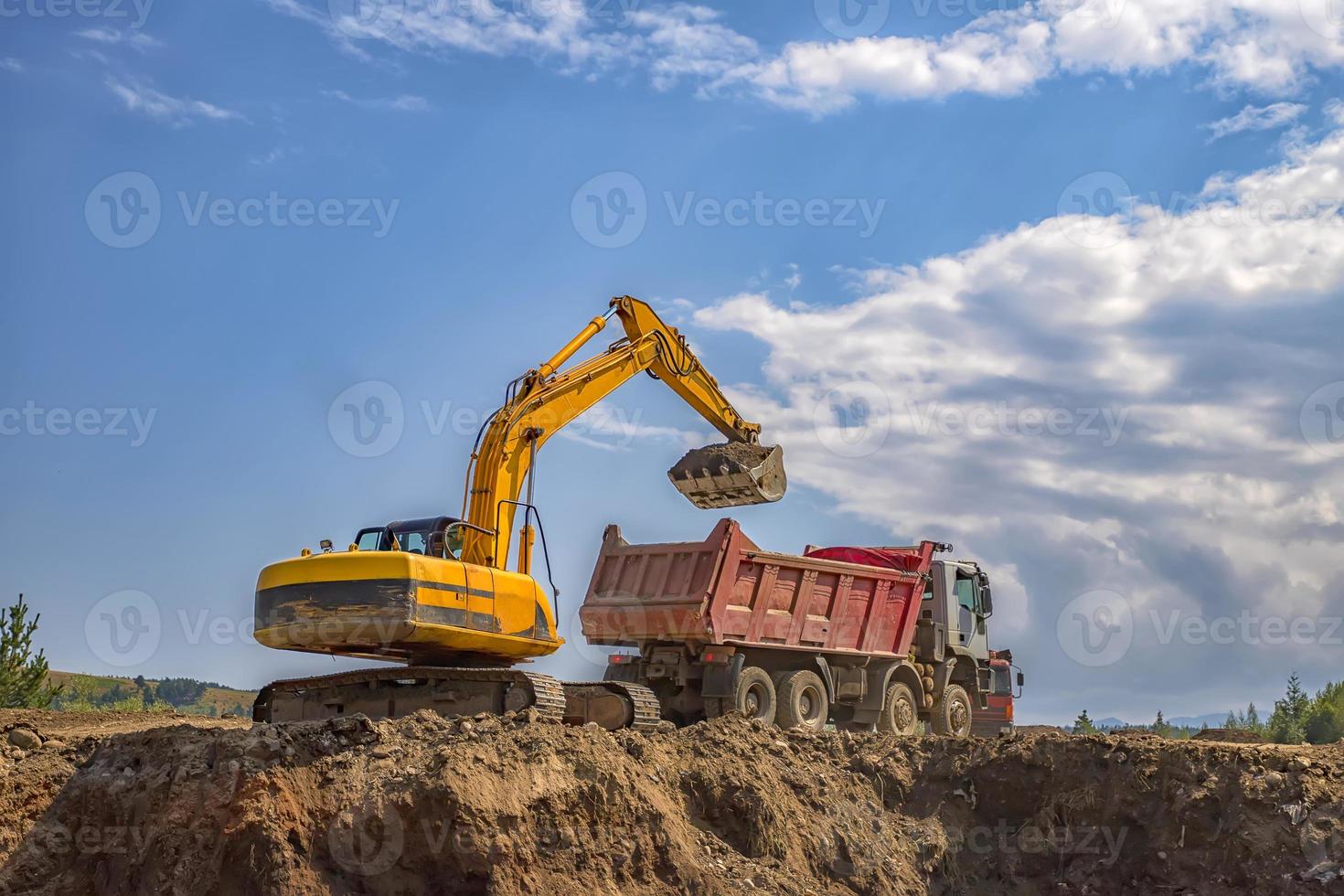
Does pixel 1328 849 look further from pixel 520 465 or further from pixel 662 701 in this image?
pixel 520 465

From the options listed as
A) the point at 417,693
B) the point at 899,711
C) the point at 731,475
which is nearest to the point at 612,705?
the point at 417,693

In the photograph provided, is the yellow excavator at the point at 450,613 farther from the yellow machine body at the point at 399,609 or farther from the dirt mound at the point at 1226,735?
the dirt mound at the point at 1226,735

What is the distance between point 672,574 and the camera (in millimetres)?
15812

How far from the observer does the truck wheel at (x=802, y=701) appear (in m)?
15.9

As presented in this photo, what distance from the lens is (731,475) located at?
17.4 m

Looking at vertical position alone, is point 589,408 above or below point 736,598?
above

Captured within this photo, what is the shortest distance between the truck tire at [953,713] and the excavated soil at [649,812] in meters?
5.64

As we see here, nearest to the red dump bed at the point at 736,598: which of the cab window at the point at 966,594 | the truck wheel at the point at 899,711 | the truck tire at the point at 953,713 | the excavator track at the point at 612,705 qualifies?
the truck wheel at the point at 899,711

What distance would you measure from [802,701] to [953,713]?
181 inches

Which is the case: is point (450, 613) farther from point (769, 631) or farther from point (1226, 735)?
point (1226, 735)

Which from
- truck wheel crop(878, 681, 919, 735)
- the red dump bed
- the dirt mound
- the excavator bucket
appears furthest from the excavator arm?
the dirt mound

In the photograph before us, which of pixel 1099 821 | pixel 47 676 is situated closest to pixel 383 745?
pixel 1099 821

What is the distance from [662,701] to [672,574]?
5.76 feet

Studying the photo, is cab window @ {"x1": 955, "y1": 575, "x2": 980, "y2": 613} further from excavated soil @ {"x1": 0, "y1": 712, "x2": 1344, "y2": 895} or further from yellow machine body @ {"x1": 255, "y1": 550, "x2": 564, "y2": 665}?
yellow machine body @ {"x1": 255, "y1": 550, "x2": 564, "y2": 665}
